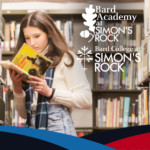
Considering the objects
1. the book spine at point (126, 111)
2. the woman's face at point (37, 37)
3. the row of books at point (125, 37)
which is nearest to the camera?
the woman's face at point (37, 37)

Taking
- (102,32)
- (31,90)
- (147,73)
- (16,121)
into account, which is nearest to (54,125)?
(31,90)

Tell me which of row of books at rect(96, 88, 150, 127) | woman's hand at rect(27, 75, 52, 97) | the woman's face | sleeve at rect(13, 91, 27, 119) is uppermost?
the woman's face

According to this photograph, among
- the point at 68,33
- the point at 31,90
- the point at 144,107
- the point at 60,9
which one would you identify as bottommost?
the point at 144,107

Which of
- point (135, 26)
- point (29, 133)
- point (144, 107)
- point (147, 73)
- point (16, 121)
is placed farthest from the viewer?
point (135, 26)

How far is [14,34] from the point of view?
3369 millimetres

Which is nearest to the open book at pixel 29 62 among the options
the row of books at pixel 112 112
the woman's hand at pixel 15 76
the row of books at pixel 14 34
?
the woman's hand at pixel 15 76

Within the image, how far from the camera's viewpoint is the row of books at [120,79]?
3361 mm

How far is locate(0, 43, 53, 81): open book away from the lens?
5.42 feet

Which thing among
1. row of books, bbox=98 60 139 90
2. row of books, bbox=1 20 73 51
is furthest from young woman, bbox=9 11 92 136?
row of books, bbox=98 60 139 90

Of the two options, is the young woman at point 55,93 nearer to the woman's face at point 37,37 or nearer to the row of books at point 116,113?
the woman's face at point 37,37

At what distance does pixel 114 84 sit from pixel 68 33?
0.84 metres

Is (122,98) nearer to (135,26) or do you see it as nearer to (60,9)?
(135,26)

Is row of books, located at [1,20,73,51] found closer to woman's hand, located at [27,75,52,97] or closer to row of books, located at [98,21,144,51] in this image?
row of books, located at [98,21,144,51]

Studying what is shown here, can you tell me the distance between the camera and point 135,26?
3455 mm
